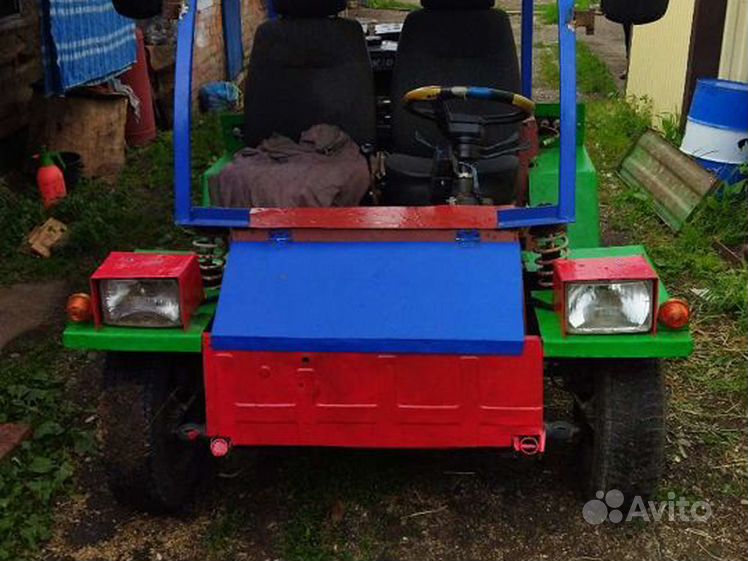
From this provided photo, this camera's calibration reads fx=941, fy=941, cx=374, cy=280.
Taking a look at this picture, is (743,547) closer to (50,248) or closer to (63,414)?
(63,414)

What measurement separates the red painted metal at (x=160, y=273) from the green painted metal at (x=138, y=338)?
0.04 meters

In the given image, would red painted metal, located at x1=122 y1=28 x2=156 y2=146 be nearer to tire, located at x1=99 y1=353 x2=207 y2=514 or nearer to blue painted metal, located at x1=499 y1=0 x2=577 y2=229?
tire, located at x1=99 y1=353 x2=207 y2=514

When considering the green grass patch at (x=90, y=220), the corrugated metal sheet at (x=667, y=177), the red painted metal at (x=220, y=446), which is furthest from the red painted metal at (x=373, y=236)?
the corrugated metal sheet at (x=667, y=177)

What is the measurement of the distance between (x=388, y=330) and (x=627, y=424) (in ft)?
2.77

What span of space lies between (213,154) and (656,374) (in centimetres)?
551

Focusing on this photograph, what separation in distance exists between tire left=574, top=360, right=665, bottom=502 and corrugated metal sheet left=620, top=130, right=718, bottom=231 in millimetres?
3138

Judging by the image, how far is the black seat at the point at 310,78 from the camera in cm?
411

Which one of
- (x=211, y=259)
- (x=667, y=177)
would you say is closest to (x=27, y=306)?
(x=211, y=259)

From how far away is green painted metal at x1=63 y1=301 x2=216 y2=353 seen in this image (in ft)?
9.39

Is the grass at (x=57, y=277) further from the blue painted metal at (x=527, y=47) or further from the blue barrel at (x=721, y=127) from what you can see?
the blue barrel at (x=721, y=127)

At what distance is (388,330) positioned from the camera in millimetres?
2645

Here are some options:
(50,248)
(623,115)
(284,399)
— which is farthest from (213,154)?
(284,399)

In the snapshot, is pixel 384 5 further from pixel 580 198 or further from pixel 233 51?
pixel 580 198

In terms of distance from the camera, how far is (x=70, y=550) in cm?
312
